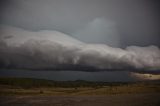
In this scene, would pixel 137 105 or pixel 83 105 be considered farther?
pixel 83 105

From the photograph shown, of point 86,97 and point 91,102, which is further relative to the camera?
point 86,97

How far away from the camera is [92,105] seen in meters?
32.8

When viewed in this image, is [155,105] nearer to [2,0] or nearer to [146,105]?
[146,105]

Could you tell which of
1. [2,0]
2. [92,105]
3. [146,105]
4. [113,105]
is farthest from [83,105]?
[2,0]

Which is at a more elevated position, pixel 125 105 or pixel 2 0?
pixel 2 0

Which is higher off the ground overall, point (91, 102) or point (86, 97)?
point (91, 102)

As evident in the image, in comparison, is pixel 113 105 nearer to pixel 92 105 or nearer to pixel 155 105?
pixel 92 105

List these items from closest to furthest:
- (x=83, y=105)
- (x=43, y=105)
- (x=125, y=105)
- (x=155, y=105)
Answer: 1. (x=155, y=105)
2. (x=125, y=105)
3. (x=83, y=105)
4. (x=43, y=105)

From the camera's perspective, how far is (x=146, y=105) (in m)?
29.2

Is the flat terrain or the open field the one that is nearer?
the flat terrain

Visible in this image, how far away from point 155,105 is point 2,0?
940 inches

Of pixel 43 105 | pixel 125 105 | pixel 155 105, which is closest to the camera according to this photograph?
pixel 155 105

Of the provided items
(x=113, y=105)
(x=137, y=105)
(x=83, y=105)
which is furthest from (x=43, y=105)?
(x=137, y=105)

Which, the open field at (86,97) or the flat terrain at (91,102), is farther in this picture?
the open field at (86,97)
